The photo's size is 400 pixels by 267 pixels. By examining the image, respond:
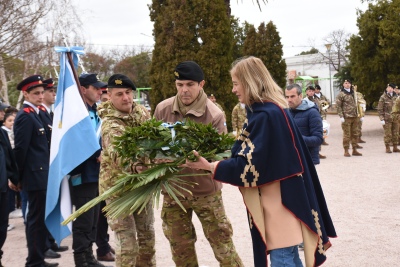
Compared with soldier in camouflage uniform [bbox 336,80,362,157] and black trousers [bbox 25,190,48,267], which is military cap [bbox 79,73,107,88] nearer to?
black trousers [bbox 25,190,48,267]

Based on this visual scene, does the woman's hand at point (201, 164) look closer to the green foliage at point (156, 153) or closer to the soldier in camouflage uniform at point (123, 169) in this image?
the green foliage at point (156, 153)

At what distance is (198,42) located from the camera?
22609 millimetres

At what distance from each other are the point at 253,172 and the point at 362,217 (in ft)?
17.2

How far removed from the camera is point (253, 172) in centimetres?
381

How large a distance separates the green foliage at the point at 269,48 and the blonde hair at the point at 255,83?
2371 cm

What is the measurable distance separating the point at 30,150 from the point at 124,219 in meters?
2.08

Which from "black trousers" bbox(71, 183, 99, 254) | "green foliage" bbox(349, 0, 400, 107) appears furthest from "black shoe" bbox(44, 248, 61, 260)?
"green foliage" bbox(349, 0, 400, 107)

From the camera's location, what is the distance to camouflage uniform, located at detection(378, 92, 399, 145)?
17219 mm

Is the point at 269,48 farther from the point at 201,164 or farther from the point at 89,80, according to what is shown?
the point at 201,164

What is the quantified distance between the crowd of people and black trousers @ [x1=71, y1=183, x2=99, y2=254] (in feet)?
0.04

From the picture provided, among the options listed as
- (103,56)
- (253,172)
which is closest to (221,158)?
(253,172)

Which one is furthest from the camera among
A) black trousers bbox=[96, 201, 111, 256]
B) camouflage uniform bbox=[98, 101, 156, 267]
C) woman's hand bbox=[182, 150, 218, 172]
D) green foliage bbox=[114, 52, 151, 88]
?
green foliage bbox=[114, 52, 151, 88]

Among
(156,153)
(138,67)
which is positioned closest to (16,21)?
(156,153)

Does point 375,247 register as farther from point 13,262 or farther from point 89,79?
point 13,262
